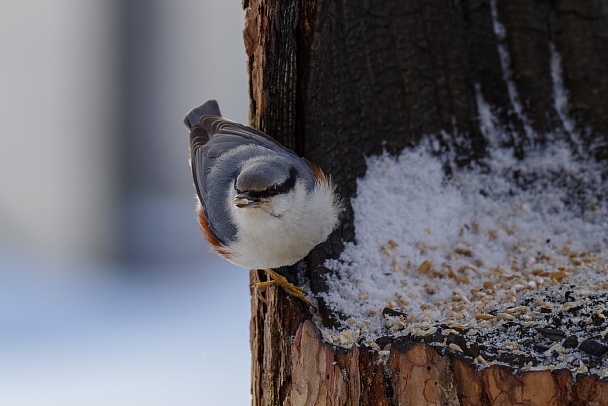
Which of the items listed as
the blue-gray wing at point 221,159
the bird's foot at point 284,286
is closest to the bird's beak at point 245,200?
the blue-gray wing at point 221,159

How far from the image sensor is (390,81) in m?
2.50

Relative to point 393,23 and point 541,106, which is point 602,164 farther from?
point 393,23

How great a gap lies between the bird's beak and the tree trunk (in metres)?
0.28

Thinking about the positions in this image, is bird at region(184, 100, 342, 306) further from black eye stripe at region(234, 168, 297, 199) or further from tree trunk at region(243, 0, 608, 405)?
tree trunk at region(243, 0, 608, 405)

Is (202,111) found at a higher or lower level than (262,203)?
higher

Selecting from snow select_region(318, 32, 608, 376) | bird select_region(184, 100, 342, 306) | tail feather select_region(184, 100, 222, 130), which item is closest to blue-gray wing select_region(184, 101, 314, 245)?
bird select_region(184, 100, 342, 306)

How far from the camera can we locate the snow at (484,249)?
162 cm

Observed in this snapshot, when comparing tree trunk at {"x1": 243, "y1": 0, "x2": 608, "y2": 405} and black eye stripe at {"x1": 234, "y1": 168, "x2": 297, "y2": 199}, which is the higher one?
tree trunk at {"x1": 243, "y1": 0, "x2": 608, "y2": 405}

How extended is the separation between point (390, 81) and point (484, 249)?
0.76 meters

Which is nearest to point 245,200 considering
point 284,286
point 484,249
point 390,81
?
point 284,286

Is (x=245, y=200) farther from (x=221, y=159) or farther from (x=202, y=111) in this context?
(x=202, y=111)

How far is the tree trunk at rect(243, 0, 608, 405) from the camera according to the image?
2125mm

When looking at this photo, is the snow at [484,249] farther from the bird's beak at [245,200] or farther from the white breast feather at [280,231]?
the bird's beak at [245,200]

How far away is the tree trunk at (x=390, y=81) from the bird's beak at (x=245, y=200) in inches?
11.1
